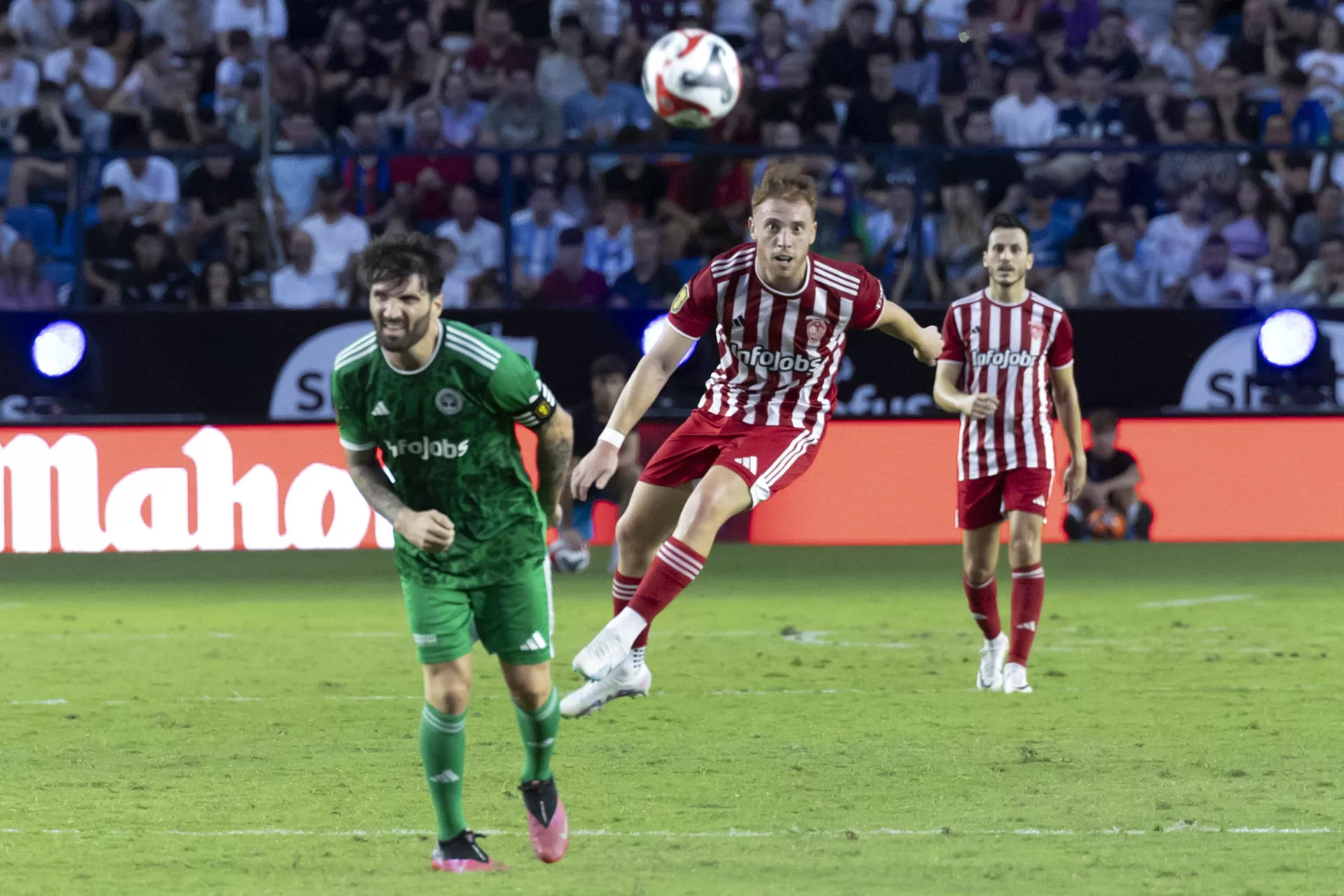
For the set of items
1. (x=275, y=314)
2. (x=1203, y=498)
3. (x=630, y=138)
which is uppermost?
(x=630, y=138)

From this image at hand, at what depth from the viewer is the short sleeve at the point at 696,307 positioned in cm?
739

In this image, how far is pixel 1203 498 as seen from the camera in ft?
47.6

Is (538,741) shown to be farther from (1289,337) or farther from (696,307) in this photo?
(1289,337)

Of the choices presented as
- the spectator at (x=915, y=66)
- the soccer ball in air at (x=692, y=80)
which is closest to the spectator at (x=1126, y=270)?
the spectator at (x=915, y=66)

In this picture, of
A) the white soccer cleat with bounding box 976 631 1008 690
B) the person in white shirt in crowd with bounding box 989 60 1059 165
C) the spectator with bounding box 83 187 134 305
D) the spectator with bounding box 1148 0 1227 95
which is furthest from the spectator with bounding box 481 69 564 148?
the white soccer cleat with bounding box 976 631 1008 690

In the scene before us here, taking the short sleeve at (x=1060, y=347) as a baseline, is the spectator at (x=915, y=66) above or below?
above

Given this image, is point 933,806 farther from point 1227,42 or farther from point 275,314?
point 1227,42

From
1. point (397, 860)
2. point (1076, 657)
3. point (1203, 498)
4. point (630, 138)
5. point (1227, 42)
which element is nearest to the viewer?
point (397, 860)

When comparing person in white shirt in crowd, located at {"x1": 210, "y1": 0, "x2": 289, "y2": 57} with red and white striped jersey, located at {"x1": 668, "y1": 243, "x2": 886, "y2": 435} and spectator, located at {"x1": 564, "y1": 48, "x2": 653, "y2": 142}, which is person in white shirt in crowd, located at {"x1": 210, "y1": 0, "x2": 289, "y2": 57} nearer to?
spectator, located at {"x1": 564, "y1": 48, "x2": 653, "y2": 142}

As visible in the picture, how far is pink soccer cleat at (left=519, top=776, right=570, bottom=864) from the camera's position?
528cm

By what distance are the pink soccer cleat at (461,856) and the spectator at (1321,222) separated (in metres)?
11.9

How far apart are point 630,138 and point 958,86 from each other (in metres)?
2.87

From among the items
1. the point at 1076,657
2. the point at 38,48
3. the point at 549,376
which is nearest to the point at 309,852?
the point at 1076,657

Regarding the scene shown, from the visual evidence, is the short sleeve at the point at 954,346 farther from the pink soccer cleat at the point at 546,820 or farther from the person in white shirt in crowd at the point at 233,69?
the person in white shirt in crowd at the point at 233,69
